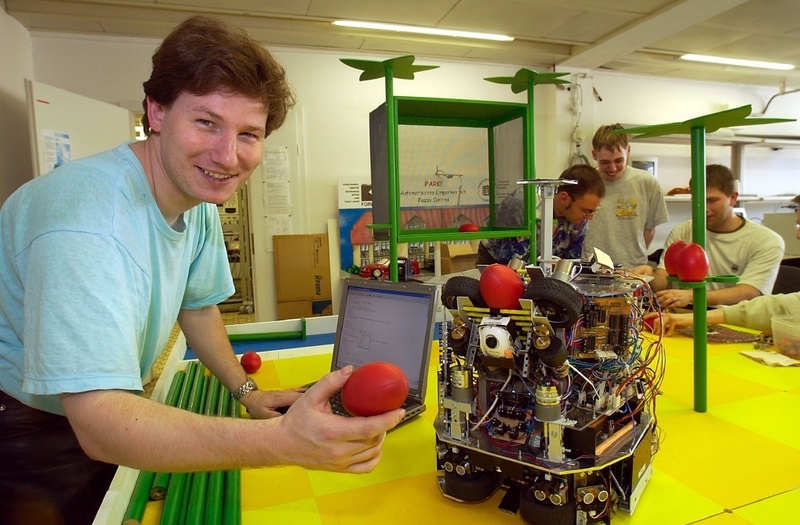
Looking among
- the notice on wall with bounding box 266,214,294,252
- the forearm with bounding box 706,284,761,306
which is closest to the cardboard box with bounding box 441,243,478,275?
the notice on wall with bounding box 266,214,294,252

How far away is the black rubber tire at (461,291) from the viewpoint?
0.94m

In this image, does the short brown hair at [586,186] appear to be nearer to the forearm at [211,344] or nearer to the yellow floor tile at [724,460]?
the yellow floor tile at [724,460]

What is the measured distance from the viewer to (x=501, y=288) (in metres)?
0.88

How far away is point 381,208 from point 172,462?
1432 mm

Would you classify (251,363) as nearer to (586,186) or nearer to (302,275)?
(586,186)

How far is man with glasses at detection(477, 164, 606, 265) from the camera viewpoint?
2230 mm

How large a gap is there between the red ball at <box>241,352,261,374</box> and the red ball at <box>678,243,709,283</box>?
131cm

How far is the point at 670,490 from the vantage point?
97cm

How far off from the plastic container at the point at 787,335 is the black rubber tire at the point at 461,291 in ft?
4.43

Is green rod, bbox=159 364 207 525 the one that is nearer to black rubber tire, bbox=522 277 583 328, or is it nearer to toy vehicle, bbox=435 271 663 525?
toy vehicle, bbox=435 271 663 525

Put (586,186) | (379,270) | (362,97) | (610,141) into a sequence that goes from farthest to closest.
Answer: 1. (362,97)
2. (379,270)
3. (610,141)
4. (586,186)

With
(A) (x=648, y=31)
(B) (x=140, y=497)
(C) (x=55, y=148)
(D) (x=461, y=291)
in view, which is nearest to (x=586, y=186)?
(D) (x=461, y=291)

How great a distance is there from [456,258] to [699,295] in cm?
335

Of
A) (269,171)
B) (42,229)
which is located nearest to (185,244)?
(42,229)
